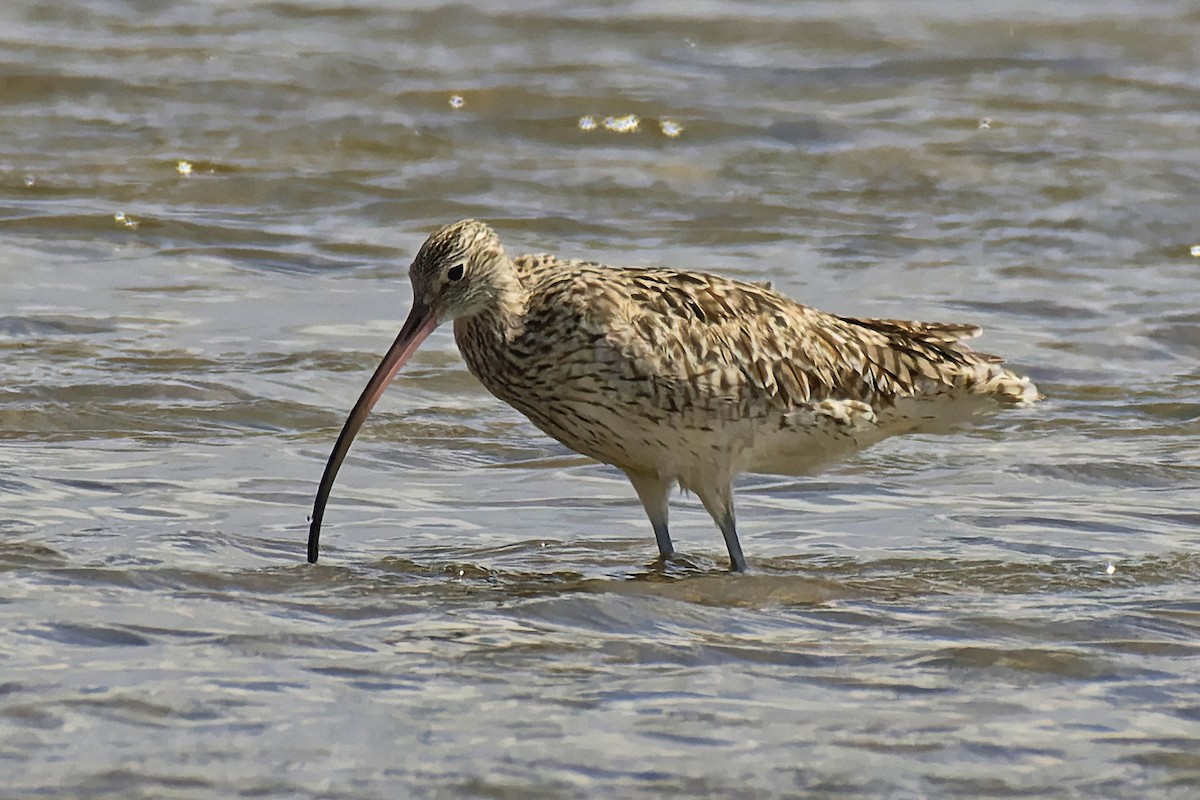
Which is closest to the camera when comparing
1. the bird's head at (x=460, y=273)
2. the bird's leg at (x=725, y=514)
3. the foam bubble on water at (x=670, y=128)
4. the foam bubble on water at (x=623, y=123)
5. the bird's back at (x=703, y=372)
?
the bird's back at (x=703, y=372)

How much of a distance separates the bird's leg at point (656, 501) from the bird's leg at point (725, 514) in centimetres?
13

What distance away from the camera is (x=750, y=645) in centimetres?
552

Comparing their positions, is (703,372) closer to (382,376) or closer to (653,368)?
(653,368)

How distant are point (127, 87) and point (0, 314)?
203 inches

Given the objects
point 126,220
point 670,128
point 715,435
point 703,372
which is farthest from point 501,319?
point 670,128

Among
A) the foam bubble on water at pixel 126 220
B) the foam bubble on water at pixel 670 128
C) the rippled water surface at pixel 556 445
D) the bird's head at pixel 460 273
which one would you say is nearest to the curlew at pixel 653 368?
the bird's head at pixel 460 273

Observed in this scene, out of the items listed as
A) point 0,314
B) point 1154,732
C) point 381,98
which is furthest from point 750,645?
point 381,98

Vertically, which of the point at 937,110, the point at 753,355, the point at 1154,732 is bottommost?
the point at 1154,732

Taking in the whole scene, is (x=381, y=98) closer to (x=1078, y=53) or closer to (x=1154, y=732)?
(x=1078, y=53)

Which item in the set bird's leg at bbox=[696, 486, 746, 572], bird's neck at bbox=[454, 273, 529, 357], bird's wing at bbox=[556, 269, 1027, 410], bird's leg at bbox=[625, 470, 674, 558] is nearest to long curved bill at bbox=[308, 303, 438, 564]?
bird's neck at bbox=[454, 273, 529, 357]

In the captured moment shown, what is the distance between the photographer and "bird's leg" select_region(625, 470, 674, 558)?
264 inches

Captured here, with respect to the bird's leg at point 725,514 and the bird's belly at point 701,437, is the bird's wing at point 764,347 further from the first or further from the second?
the bird's leg at point 725,514

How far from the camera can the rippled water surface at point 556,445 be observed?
4762 millimetres

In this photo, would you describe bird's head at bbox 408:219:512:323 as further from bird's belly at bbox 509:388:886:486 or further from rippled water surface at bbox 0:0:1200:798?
rippled water surface at bbox 0:0:1200:798
